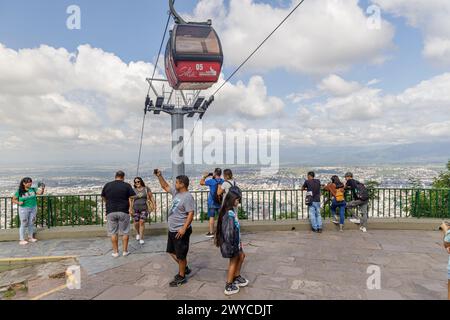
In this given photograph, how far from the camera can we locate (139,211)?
6785mm

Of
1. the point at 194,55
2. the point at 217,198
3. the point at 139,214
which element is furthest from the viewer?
the point at 194,55

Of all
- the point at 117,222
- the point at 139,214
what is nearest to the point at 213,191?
the point at 139,214

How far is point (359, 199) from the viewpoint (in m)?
7.99

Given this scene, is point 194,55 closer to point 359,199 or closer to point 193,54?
point 193,54

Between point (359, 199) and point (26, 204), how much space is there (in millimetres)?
8807

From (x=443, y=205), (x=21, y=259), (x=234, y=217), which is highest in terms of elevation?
(x=234, y=217)

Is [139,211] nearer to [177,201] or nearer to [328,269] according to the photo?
[177,201]

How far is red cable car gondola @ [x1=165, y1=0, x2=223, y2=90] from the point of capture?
9.02m

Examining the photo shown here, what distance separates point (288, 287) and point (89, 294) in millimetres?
3056

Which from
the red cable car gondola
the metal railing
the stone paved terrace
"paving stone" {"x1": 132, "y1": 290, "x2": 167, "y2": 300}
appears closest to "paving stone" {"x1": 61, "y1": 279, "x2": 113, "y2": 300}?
the stone paved terrace

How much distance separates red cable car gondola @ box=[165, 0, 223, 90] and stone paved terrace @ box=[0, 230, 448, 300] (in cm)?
512

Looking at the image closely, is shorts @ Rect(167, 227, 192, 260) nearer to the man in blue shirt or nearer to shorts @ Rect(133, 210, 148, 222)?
shorts @ Rect(133, 210, 148, 222)
